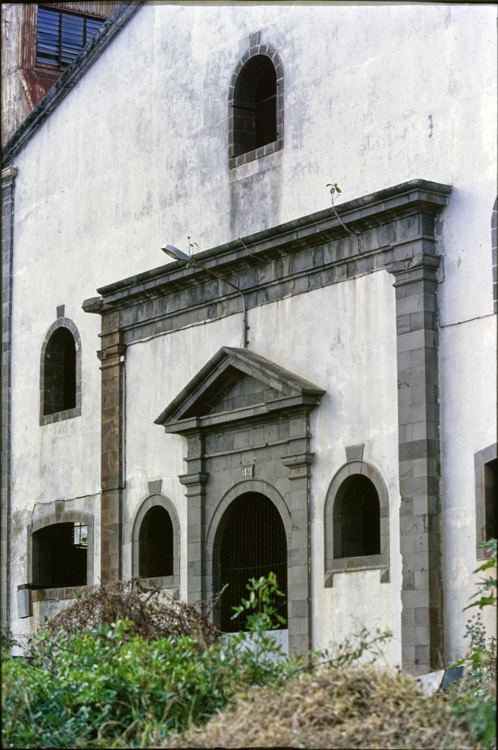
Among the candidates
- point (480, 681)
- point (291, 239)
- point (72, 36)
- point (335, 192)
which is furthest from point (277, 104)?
point (72, 36)

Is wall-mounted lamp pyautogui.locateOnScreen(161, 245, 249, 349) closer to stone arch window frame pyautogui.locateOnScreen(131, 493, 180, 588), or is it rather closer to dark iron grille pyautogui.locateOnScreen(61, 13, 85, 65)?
stone arch window frame pyautogui.locateOnScreen(131, 493, 180, 588)

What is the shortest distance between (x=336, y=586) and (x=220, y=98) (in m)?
7.68

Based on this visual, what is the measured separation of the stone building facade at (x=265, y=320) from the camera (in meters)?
17.7

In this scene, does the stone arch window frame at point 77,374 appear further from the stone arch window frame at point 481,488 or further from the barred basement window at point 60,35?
the stone arch window frame at point 481,488

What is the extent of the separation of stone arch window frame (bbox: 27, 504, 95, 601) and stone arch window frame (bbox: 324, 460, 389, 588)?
527 cm

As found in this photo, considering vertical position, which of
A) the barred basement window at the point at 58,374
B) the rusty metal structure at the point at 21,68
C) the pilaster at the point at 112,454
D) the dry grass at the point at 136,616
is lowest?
the dry grass at the point at 136,616

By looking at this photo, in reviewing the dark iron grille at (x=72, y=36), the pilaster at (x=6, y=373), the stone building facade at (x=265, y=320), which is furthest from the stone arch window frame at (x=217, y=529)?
the dark iron grille at (x=72, y=36)

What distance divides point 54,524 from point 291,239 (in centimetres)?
731

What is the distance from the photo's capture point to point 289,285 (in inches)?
794

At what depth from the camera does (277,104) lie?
68.5 ft

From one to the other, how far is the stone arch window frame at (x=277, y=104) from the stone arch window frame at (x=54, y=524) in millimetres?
6098

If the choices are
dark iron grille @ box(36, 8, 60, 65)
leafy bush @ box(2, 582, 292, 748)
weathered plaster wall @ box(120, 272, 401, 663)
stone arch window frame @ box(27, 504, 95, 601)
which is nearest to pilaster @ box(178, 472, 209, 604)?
weathered plaster wall @ box(120, 272, 401, 663)

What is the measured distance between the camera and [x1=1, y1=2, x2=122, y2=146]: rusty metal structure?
96.5ft

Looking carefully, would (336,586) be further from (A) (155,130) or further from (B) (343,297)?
(A) (155,130)
